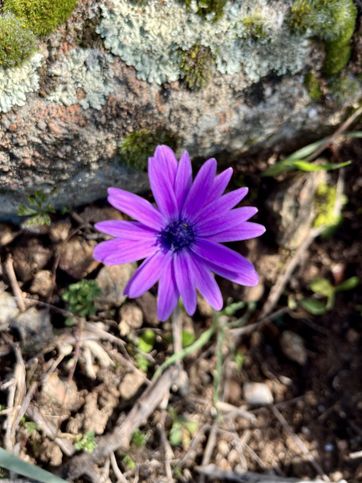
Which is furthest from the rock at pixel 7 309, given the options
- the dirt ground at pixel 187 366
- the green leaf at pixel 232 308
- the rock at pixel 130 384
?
the green leaf at pixel 232 308

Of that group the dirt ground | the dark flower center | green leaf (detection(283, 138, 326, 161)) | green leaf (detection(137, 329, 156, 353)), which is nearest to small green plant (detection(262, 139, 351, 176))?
green leaf (detection(283, 138, 326, 161))

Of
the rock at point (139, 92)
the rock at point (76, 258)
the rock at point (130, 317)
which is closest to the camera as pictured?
the rock at point (139, 92)

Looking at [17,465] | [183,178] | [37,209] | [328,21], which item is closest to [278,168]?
[328,21]

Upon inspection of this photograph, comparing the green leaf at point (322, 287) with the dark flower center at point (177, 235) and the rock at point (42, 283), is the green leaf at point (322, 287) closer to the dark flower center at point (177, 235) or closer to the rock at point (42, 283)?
the dark flower center at point (177, 235)

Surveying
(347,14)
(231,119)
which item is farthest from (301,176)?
(347,14)

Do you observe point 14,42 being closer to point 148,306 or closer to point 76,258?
point 76,258

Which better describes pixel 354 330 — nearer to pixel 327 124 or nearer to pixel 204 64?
pixel 327 124
